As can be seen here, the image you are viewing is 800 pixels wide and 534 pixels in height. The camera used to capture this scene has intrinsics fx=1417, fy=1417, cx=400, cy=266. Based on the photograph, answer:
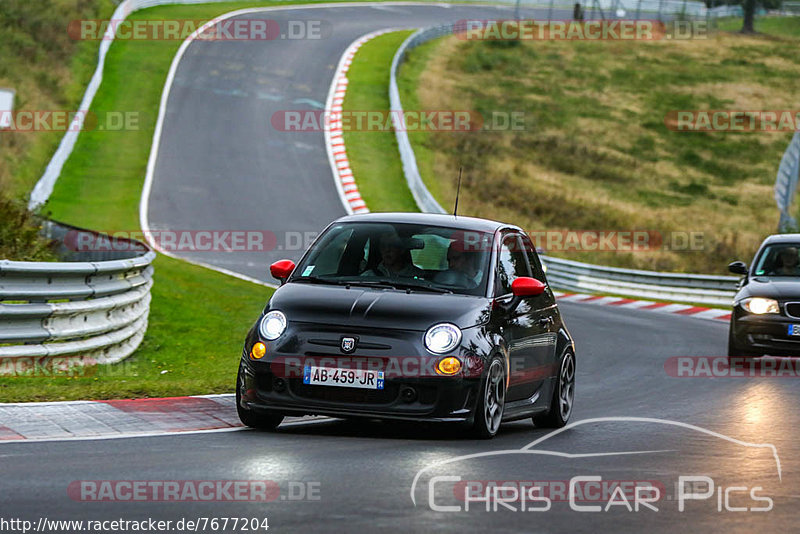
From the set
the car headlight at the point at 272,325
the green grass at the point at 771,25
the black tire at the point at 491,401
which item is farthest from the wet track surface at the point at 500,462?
the green grass at the point at 771,25

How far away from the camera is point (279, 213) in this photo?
35.0 metres

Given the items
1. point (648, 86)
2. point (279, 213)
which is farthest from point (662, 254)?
point (648, 86)

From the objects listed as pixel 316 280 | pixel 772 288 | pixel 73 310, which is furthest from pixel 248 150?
pixel 316 280

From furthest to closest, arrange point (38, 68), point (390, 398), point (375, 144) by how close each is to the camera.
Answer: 1. point (38, 68)
2. point (375, 144)
3. point (390, 398)

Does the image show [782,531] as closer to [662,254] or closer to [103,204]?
[103,204]

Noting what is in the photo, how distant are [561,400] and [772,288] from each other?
6.49m

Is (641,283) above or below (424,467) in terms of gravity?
below

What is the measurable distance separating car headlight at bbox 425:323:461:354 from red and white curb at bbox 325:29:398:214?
2522 centimetres

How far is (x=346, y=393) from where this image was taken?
9336 mm

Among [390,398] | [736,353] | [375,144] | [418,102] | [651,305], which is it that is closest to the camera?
[390,398]

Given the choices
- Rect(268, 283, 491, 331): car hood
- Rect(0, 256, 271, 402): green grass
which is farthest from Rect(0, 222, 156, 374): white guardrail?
Rect(268, 283, 491, 331): car hood

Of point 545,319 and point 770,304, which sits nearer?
point 545,319

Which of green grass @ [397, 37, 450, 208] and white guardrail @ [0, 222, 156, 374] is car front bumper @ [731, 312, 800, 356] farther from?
green grass @ [397, 37, 450, 208]

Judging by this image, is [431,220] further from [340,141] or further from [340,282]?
[340,141]
